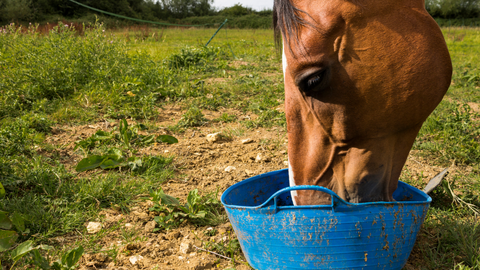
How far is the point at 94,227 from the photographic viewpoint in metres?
1.88

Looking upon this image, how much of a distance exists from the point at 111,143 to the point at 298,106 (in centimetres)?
224

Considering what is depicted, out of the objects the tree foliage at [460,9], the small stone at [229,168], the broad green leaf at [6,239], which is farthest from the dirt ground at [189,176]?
the tree foliage at [460,9]

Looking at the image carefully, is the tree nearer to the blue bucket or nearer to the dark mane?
the dark mane

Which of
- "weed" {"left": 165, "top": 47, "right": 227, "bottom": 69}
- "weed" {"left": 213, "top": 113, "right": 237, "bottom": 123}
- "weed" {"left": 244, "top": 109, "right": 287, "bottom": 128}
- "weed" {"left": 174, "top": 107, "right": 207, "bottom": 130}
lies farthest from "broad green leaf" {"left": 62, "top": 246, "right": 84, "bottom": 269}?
"weed" {"left": 165, "top": 47, "right": 227, "bottom": 69}

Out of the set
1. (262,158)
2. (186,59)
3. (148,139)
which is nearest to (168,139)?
(148,139)

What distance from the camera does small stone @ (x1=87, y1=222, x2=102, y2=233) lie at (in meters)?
1.86

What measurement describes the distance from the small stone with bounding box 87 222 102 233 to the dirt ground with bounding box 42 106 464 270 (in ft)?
0.09

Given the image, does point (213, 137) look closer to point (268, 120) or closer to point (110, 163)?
point (268, 120)

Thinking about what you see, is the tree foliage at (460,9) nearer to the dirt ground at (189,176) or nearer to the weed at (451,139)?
the weed at (451,139)

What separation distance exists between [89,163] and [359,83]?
204 centimetres

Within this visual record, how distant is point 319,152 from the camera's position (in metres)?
1.31

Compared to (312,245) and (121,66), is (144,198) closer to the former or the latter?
(312,245)

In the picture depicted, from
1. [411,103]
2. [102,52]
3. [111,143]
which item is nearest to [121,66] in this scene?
[102,52]

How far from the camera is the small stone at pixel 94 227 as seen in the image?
6.10ft
